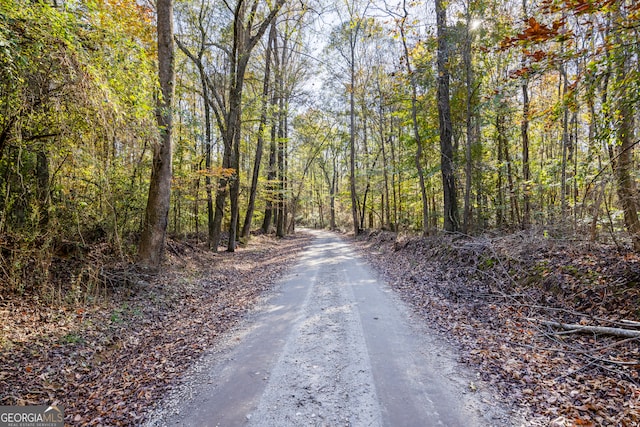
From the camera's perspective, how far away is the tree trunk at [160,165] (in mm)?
8281

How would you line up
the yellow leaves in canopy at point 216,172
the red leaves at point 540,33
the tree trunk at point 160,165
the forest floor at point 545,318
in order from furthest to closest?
the yellow leaves in canopy at point 216,172
the tree trunk at point 160,165
the red leaves at point 540,33
the forest floor at point 545,318

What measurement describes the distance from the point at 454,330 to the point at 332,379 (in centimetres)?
264

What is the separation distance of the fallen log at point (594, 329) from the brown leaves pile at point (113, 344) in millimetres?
5608

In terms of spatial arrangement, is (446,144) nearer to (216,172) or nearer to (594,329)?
(594,329)

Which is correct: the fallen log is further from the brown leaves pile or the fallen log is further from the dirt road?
the brown leaves pile

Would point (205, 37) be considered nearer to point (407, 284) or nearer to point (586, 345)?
point (407, 284)

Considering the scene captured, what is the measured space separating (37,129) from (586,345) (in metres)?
9.80

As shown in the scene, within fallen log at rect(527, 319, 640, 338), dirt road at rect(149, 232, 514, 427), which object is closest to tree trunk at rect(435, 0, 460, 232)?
dirt road at rect(149, 232, 514, 427)

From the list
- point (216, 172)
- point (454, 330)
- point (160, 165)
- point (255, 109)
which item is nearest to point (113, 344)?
point (160, 165)

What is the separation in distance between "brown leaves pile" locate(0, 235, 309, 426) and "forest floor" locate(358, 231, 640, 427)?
4221 millimetres

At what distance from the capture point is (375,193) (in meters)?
24.8

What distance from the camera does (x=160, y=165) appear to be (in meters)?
8.42

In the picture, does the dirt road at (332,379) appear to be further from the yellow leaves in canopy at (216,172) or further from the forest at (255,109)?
the yellow leaves in canopy at (216,172)

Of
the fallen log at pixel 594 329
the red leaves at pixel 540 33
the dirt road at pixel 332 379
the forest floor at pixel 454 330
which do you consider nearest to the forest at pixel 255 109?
the red leaves at pixel 540 33
